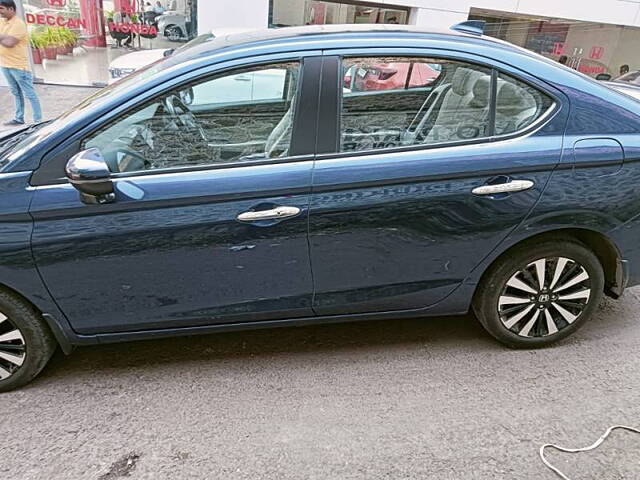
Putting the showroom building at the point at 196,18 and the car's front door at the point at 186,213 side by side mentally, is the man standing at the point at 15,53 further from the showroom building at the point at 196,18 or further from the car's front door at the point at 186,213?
the car's front door at the point at 186,213

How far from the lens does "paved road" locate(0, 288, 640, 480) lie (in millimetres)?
2164

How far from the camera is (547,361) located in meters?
2.81

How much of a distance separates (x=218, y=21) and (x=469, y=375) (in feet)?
27.7

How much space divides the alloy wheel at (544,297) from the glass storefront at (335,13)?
8129mm

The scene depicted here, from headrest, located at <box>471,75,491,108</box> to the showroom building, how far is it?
7.60 meters

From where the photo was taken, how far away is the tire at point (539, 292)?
2.64 meters

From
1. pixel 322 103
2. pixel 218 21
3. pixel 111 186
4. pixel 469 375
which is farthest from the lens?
pixel 218 21

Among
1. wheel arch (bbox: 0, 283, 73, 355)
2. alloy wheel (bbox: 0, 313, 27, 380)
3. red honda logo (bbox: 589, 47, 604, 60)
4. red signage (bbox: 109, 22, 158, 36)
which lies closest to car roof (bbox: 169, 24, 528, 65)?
wheel arch (bbox: 0, 283, 73, 355)

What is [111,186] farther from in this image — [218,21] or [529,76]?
[218,21]

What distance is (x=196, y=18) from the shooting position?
360 inches

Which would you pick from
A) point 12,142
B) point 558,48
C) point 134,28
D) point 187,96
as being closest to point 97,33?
point 134,28

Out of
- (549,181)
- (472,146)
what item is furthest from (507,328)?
(472,146)

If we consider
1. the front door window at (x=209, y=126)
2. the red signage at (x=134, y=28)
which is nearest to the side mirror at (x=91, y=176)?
the front door window at (x=209, y=126)

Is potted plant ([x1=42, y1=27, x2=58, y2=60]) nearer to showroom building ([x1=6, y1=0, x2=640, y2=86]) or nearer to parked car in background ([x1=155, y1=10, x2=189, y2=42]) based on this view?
showroom building ([x1=6, y1=0, x2=640, y2=86])
